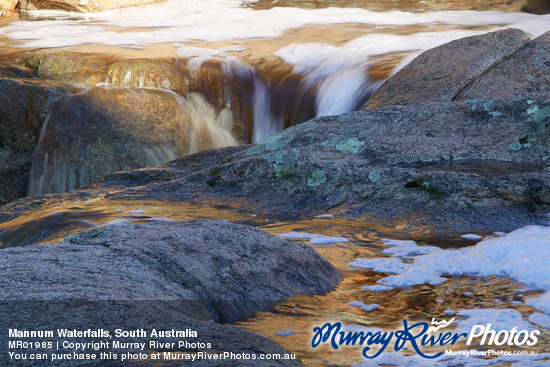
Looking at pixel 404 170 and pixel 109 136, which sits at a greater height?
pixel 404 170

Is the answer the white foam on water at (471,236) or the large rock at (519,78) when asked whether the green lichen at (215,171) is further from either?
the large rock at (519,78)

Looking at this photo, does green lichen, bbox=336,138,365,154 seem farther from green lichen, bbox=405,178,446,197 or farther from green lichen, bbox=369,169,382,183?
green lichen, bbox=405,178,446,197

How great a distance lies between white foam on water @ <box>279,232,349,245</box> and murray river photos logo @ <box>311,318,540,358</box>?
1.22 m

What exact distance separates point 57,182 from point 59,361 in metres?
8.24

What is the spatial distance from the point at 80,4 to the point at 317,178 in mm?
14524

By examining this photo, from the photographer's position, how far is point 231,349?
179 cm

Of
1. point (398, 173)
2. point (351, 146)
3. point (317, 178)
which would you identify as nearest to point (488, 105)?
point (351, 146)

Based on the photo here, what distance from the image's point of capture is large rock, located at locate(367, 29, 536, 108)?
20.4 ft

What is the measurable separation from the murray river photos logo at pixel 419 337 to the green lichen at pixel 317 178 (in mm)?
2180

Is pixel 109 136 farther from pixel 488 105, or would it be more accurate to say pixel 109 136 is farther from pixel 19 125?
pixel 488 105

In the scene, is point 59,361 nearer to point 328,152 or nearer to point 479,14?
point 328,152

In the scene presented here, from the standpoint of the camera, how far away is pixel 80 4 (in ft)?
56.2

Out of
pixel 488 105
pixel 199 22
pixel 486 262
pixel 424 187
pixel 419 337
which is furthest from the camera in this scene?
pixel 199 22

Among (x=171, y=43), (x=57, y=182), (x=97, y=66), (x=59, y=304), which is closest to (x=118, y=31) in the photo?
(x=171, y=43)
